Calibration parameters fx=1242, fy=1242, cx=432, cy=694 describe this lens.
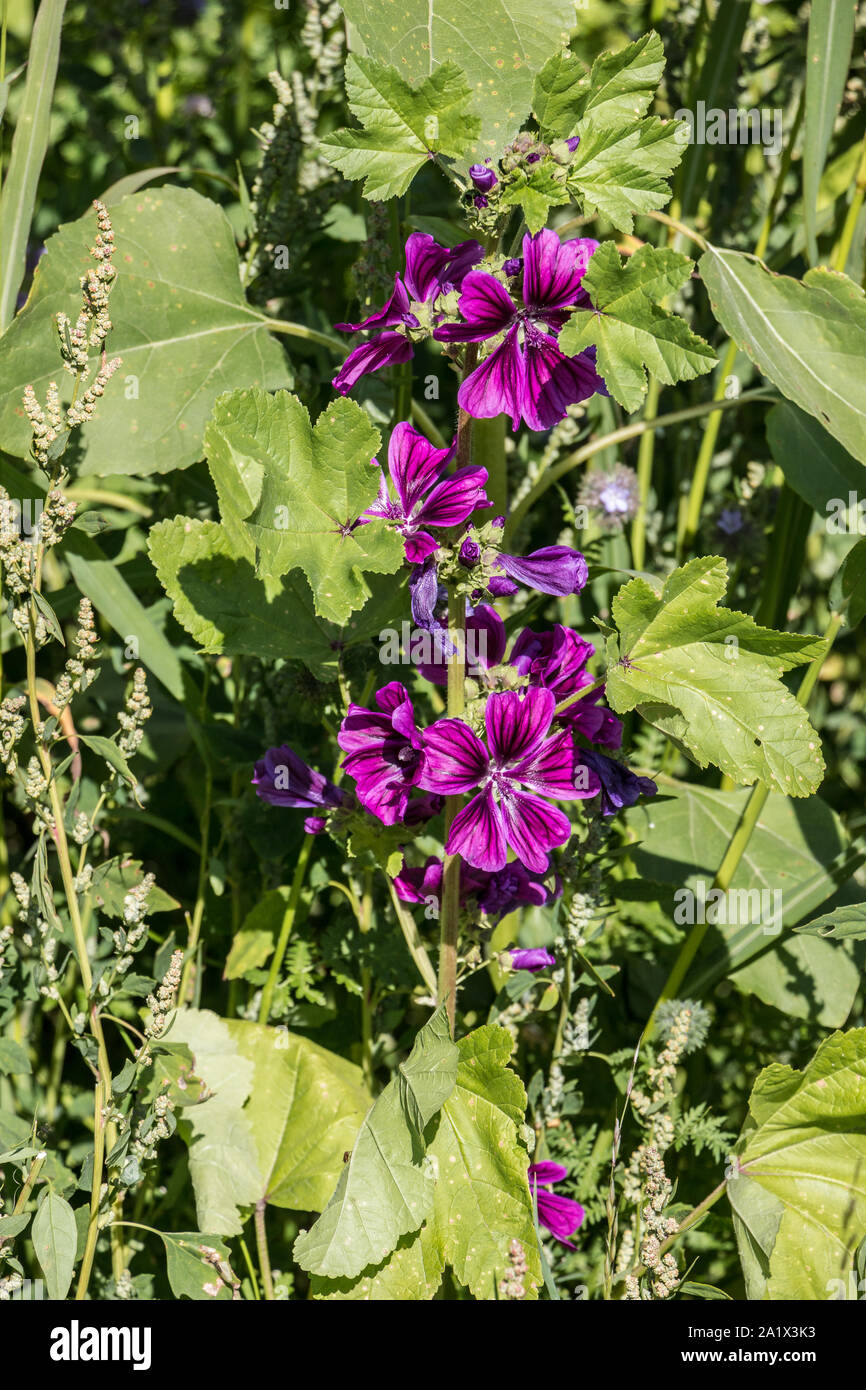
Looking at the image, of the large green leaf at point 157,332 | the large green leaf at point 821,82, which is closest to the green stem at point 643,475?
the large green leaf at point 821,82

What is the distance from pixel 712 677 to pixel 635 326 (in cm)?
22

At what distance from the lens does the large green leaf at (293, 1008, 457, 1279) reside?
0.82 meters

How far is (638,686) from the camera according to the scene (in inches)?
30.8

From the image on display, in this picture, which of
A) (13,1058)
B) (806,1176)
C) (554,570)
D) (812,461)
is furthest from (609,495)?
(13,1058)

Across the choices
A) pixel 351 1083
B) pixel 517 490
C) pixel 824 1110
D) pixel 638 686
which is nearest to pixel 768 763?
pixel 638 686

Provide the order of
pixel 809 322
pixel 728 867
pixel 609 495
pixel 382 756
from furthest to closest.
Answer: pixel 609 495 → pixel 728 867 → pixel 809 322 → pixel 382 756

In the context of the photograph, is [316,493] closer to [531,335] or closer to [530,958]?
[531,335]

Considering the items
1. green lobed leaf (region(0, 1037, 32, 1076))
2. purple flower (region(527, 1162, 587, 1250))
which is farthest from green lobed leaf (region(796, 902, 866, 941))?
green lobed leaf (region(0, 1037, 32, 1076))

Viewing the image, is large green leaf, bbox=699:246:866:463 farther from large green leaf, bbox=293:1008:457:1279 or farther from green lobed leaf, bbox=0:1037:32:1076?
green lobed leaf, bbox=0:1037:32:1076

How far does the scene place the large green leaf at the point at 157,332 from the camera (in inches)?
39.2

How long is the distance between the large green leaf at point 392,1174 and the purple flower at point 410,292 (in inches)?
17.3

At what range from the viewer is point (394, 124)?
76 centimetres

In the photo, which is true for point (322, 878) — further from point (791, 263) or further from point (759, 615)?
point (791, 263)

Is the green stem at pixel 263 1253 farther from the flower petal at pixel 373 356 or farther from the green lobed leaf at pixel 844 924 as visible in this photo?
the flower petal at pixel 373 356
